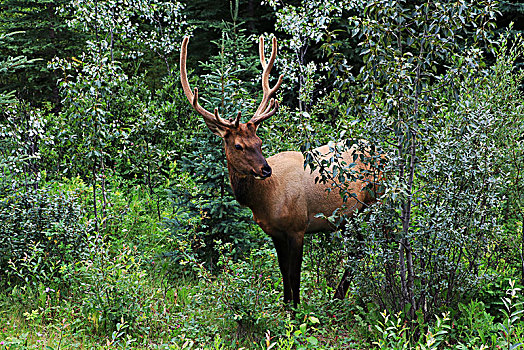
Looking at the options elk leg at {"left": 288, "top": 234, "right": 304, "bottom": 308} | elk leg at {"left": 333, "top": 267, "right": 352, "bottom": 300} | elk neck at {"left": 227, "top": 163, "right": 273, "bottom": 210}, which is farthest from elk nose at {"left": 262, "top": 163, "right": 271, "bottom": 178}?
elk leg at {"left": 333, "top": 267, "right": 352, "bottom": 300}

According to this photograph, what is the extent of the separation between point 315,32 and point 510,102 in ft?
15.8

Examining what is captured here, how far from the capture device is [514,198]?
5.26 metres

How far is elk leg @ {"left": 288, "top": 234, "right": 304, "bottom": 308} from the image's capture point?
5.26m

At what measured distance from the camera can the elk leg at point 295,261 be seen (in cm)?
526

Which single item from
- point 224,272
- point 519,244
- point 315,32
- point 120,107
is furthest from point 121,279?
point 315,32

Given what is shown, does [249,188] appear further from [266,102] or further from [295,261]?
[266,102]

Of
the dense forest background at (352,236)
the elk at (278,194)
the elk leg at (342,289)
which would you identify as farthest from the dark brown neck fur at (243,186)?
the elk leg at (342,289)

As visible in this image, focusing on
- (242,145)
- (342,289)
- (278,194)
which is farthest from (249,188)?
(342,289)

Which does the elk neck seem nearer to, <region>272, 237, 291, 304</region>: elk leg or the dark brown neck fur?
the dark brown neck fur

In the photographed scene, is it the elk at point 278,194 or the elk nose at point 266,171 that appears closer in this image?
the elk nose at point 266,171

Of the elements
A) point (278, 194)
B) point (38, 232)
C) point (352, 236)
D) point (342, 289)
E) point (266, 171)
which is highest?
point (266, 171)

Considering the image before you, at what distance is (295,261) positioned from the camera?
17.3 feet

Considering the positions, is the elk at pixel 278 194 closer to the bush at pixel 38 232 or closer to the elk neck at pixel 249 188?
the elk neck at pixel 249 188

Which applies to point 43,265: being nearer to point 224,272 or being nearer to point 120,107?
point 224,272
